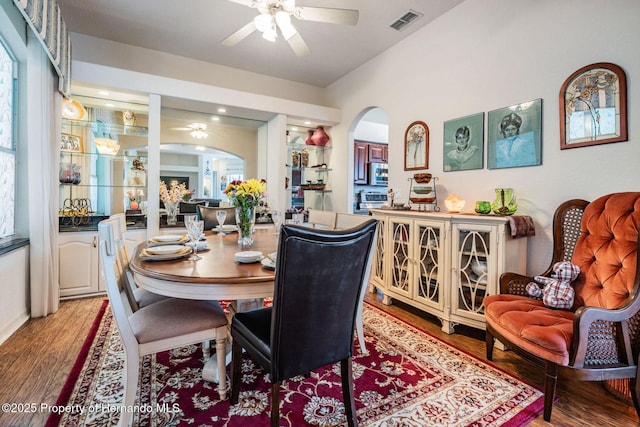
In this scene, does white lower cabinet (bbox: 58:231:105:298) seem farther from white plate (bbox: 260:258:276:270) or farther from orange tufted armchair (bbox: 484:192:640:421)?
orange tufted armchair (bbox: 484:192:640:421)

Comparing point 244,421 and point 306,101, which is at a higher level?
point 306,101

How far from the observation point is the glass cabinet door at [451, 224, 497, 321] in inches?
87.4

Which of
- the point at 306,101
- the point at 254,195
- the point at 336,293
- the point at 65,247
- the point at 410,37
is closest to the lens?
the point at 336,293

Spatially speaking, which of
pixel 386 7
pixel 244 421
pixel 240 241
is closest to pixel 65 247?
pixel 240 241

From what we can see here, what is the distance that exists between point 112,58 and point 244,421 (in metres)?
4.08

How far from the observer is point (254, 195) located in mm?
2096

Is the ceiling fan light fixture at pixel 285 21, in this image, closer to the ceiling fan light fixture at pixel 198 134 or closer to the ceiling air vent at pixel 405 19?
the ceiling air vent at pixel 405 19

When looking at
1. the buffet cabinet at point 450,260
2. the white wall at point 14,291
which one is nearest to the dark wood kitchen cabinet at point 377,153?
the buffet cabinet at point 450,260

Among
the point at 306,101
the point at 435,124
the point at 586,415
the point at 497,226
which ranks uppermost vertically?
the point at 306,101

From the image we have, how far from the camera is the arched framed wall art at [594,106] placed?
1.82 metres

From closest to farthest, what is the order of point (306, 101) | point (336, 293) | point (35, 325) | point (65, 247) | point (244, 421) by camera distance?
point (336, 293) → point (244, 421) → point (35, 325) → point (65, 247) → point (306, 101)

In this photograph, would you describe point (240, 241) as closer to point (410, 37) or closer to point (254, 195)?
point (254, 195)

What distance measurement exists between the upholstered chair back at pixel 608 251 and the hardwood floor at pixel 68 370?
0.52 m

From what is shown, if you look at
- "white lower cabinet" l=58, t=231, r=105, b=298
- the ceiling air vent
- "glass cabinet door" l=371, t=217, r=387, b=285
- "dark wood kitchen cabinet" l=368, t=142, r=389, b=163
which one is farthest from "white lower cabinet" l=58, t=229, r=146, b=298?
"dark wood kitchen cabinet" l=368, t=142, r=389, b=163
